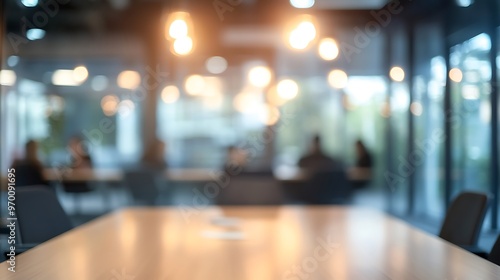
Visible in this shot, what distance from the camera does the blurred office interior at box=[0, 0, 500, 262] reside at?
26.6 feet

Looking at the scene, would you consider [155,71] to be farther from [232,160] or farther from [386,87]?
[386,87]

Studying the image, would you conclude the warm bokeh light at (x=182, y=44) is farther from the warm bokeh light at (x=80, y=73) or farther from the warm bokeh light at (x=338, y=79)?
the warm bokeh light at (x=80, y=73)

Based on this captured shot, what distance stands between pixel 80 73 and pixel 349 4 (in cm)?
390

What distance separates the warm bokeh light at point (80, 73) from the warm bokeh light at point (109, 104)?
413mm

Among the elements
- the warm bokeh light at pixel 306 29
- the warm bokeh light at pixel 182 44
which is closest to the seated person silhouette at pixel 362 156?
the warm bokeh light at pixel 306 29

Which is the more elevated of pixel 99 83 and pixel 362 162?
pixel 99 83

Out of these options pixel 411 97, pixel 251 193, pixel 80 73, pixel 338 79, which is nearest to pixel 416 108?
pixel 411 97

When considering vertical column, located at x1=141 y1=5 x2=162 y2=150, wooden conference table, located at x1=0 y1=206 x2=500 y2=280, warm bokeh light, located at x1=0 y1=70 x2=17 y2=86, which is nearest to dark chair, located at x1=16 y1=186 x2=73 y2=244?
wooden conference table, located at x1=0 y1=206 x2=500 y2=280

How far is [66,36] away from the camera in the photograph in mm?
8617

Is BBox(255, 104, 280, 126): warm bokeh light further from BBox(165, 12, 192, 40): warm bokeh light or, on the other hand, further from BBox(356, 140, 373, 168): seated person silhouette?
BBox(165, 12, 192, 40): warm bokeh light

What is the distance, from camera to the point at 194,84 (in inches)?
347

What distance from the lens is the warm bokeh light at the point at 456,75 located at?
6.92 metres

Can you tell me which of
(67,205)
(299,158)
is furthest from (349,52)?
(67,205)

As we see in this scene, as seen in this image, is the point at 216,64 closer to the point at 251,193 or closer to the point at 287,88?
the point at 287,88
